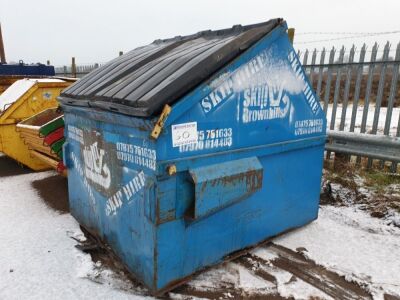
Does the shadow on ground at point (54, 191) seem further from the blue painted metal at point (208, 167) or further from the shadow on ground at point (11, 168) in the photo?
the blue painted metal at point (208, 167)

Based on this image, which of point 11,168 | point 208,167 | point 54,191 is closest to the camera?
point 208,167

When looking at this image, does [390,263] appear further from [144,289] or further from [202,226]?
[144,289]

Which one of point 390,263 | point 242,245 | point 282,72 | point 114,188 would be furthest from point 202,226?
point 390,263

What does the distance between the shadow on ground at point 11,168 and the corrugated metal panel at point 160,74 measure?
2.89 metres

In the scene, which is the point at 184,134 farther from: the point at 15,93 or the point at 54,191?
the point at 15,93

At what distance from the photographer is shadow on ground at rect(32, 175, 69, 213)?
3.79 metres

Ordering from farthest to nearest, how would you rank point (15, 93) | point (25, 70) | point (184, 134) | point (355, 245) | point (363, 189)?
point (25, 70) → point (15, 93) → point (363, 189) → point (355, 245) → point (184, 134)

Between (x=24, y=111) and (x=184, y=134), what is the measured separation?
4199 mm

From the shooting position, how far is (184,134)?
201 cm

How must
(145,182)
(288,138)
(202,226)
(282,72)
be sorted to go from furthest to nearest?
(288,138)
(282,72)
(202,226)
(145,182)

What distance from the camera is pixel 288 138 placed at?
2709mm

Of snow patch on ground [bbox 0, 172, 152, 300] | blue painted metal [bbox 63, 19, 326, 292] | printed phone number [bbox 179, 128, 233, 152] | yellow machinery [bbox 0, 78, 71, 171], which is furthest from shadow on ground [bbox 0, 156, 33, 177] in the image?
printed phone number [bbox 179, 128, 233, 152]

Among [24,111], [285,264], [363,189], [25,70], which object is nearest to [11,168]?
[24,111]

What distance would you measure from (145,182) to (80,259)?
1.12 meters
